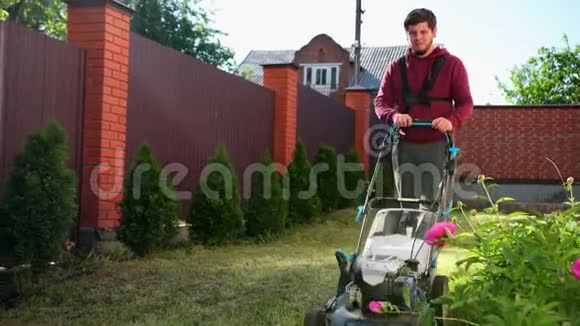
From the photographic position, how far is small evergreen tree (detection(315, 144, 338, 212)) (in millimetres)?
11273

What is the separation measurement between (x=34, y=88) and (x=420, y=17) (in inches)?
132

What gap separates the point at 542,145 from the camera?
15.3m

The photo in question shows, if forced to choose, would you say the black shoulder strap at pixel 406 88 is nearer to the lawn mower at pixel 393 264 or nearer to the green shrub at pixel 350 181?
the lawn mower at pixel 393 264

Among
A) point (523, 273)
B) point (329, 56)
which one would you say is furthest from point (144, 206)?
point (329, 56)

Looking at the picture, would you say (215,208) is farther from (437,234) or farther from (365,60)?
(365,60)

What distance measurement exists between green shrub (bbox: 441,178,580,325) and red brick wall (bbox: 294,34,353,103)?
30593 millimetres

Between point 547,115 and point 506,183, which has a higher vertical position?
point 547,115

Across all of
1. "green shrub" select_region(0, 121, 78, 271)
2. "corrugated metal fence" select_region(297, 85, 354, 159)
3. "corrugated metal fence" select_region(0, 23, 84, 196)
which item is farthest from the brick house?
"green shrub" select_region(0, 121, 78, 271)

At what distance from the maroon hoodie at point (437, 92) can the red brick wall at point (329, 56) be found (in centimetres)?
2904

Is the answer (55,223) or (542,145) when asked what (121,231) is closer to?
(55,223)

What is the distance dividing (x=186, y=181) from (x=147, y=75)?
1369 mm

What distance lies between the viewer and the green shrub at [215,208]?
741 centimetres

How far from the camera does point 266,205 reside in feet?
27.5

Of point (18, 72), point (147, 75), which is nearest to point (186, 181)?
point (147, 75)
